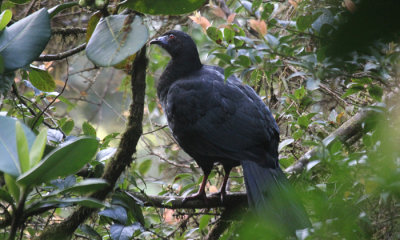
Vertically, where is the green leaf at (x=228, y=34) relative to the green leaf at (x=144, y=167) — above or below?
above

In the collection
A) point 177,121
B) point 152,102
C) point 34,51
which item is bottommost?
point 152,102

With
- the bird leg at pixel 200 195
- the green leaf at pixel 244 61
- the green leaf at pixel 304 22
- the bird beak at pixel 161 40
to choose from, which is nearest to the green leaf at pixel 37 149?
the green leaf at pixel 244 61

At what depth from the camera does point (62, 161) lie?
145 cm

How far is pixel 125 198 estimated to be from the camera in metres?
2.74

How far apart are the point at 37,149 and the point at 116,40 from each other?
0.56 metres

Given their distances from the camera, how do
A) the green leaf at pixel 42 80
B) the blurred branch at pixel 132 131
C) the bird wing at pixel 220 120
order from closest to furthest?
the blurred branch at pixel 132 131 → the green leaf at pixel 42 80 → the bird wing at pixel 220 120

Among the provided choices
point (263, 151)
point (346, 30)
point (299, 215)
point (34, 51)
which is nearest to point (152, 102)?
point (263, 151)

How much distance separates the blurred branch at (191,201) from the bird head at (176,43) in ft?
5.38

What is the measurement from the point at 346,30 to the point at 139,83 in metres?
1.41

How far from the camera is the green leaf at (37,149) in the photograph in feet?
5.07

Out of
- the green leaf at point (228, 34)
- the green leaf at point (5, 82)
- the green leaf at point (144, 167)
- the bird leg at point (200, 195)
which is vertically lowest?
the green leaf at point (144, 167)

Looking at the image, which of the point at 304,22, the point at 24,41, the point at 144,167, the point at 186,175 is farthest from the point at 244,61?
the point at 144,167

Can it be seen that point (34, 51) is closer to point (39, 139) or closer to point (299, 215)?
point (39, 139)

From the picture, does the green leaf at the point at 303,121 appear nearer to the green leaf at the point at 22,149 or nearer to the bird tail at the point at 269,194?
the bird tail at the point at 269,194
